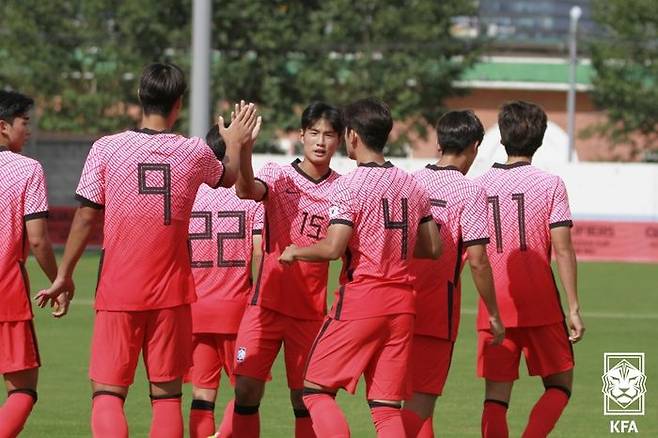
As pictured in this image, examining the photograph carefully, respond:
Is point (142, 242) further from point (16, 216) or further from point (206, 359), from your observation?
point (206, 359)

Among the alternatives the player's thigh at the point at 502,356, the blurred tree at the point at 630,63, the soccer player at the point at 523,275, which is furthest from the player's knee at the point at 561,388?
the blurred tree at the point at 630,63

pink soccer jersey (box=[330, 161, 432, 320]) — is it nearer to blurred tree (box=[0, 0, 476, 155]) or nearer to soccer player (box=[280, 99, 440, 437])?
soccer player (box=[280, 99, 440, 437])

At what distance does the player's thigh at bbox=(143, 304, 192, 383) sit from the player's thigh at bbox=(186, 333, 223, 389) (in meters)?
1.37

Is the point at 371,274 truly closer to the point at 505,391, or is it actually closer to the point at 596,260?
the point at 505,391

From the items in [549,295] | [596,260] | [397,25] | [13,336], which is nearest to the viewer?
[13,336]

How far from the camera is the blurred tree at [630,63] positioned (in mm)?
47562

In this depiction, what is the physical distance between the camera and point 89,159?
7.62 metres

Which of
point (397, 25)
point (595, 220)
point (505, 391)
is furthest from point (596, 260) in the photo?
point (505, 391)

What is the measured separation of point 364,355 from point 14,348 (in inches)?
82.0

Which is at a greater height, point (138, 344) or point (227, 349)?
point (138, 344)

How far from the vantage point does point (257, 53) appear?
4706 centimetres

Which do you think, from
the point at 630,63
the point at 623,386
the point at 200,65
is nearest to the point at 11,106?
the point at 623,386

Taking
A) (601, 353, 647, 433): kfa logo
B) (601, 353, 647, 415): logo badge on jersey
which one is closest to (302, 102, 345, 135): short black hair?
(601, 353, 647, 433): kfa logo

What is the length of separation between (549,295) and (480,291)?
74 centimetres
